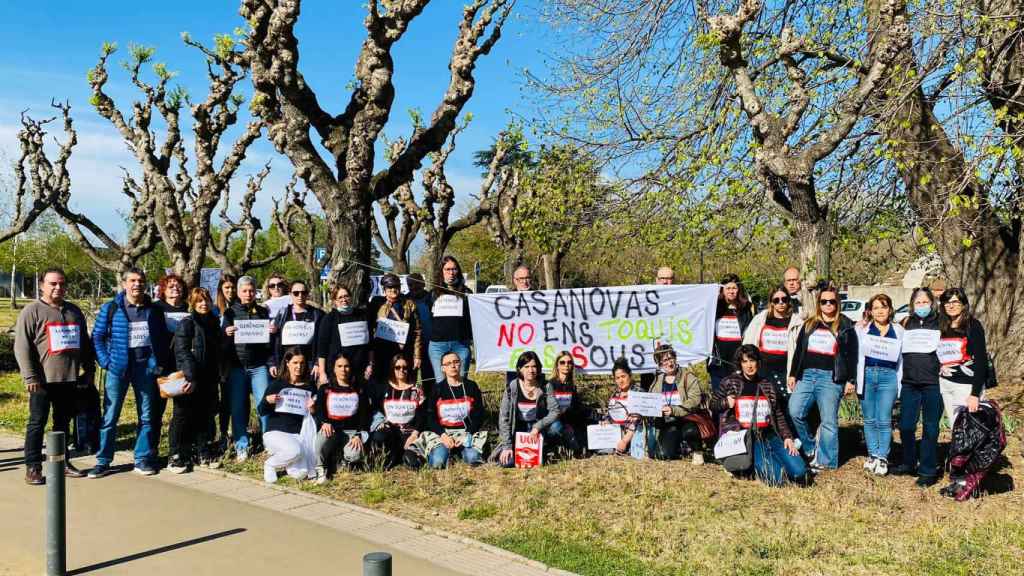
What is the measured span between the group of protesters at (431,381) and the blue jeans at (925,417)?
2 centimetres

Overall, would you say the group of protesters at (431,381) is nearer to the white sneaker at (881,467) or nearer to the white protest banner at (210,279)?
the white sneaker at (881,467)

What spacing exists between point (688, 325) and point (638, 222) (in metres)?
4.36

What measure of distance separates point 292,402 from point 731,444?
158 inches

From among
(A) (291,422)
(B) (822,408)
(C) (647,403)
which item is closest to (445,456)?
(A) (291,422)

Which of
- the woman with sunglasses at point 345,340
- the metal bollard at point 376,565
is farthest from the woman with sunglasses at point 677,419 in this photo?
the metal bollard at point 376,565

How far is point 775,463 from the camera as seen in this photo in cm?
768

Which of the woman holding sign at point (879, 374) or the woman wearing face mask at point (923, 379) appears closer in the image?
the woman wearing face mask at point (923, 379)

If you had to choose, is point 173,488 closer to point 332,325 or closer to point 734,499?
point 332,325

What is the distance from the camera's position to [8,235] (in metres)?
21.2

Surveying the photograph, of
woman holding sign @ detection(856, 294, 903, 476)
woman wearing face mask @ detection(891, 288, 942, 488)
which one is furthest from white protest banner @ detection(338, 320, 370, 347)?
woman wearing face mask @ detection(891, 288, 942, 488)

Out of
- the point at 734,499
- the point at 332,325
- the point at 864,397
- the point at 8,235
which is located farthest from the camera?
the point at 8,235

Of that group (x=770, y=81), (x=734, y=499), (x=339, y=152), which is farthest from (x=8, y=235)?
(x=734, y=499)

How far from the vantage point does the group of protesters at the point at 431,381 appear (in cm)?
781

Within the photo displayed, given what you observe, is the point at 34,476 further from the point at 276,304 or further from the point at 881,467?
the point at 881,467
